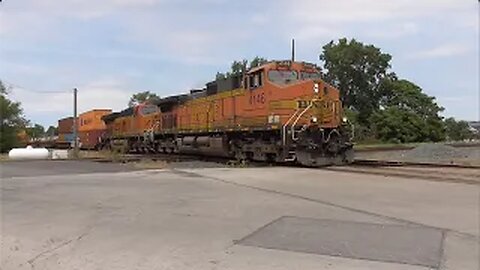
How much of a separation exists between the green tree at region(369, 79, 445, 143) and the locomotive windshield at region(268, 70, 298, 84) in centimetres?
4807

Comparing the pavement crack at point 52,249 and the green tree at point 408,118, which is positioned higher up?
the green tree at point 408,118

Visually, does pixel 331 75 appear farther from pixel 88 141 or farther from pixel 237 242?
pixel 237 242

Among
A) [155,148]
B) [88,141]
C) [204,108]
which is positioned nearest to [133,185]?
[204,108]

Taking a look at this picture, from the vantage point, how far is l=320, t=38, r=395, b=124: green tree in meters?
83.6

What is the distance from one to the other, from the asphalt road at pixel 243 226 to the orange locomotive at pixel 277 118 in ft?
20.8

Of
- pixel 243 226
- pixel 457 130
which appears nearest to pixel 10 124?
pixel 243 226

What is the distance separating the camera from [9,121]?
170 feet

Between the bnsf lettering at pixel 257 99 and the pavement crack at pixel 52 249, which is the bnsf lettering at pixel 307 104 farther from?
the pavement crack at pixel 52 249

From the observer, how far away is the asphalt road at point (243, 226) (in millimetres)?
5879

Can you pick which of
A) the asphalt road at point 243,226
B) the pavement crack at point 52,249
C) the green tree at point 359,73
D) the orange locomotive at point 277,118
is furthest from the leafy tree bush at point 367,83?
the pavement crack at point 52,249

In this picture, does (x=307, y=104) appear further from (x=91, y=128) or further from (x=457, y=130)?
(x=457, y=130)

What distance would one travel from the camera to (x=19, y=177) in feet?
50.5

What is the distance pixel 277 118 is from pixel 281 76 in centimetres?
156

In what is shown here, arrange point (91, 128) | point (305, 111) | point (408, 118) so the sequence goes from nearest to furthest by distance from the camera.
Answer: point (305, 111) → point (91, 128) → point (408, 118)
